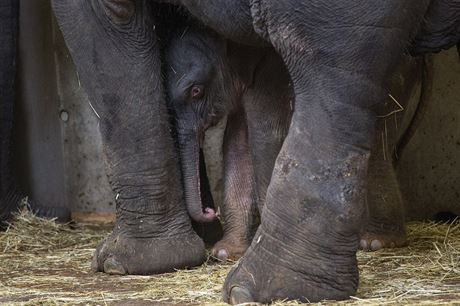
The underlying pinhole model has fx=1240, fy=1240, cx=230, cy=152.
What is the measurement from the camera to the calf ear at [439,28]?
3398 millimetres

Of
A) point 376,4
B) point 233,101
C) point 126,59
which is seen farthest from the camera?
point 233,101

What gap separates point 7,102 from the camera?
546 cm

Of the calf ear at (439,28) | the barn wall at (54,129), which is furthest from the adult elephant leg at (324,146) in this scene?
the barn wall at (54,129)

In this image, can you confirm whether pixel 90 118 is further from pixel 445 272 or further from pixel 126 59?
pixel 445 272

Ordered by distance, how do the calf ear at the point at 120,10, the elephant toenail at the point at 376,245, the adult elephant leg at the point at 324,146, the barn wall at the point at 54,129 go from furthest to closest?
the barn wall at the point at 54,129 → the elephant toenail at the point at 376,245 → the calf ear at the point at 120,10 → the adult elephant leg at the point at 324,146

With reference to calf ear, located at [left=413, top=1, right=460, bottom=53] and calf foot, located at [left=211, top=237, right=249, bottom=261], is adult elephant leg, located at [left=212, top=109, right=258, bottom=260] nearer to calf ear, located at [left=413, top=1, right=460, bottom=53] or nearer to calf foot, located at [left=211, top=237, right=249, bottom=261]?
calf foot, located at [left=211, top=237, right=249, bottom=261]

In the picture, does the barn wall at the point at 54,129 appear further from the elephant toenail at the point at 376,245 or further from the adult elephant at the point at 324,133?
the adult elephant at the point at 324,133

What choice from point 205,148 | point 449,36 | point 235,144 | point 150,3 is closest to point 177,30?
point 150,3

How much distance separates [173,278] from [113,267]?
26cm

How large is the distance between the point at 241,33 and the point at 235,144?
3.11ft

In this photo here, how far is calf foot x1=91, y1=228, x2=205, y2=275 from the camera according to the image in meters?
4.01

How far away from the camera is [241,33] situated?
12.3 feet

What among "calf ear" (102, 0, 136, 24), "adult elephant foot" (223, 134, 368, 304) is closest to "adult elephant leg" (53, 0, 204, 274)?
"calf ear" (102, 0, 136, 24)

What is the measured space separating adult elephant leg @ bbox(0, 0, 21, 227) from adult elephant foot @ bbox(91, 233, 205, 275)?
1.44 m
